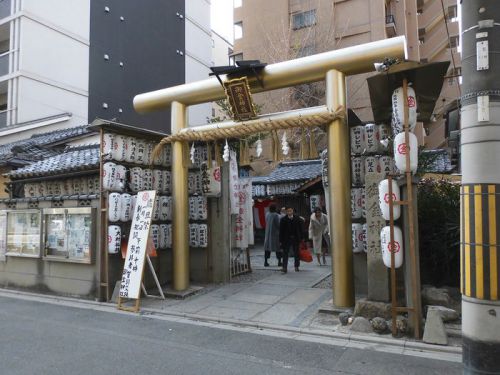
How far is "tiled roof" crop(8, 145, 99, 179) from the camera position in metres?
11.2

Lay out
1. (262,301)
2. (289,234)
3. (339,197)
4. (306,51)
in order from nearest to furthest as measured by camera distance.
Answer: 1. (339,197)
2. (262,301)
3. (289,234)
4. (306,51)

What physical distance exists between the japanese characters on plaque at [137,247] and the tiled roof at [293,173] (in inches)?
458

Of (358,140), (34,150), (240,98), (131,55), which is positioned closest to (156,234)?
(240,98)

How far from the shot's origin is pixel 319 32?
27.2m

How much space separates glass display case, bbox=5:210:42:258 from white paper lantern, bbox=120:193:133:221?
3.02 m

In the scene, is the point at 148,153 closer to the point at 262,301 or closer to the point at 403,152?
the point at 262,301

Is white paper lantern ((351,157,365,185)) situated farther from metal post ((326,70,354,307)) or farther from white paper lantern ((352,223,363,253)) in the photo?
white paper lantern ((352,223,363,253))

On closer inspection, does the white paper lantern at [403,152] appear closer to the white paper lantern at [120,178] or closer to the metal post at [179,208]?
the metal post at [179,208]

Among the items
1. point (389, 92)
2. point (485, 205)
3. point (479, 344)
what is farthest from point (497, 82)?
point (389, 92)

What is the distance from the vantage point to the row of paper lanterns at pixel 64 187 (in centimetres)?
1163

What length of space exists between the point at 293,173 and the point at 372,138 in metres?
13.0

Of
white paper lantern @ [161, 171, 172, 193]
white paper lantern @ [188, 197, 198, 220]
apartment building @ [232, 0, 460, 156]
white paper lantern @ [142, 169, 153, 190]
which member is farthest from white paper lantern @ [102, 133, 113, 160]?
apartment building @ [232, 0, 460, 156]

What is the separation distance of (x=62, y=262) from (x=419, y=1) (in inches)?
1658

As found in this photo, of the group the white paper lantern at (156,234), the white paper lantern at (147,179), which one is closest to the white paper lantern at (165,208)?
the white paper lantern at (156,234)
